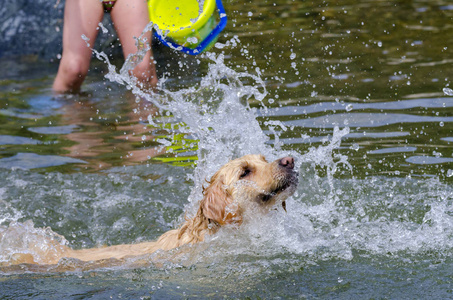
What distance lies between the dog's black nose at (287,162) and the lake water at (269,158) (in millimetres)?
441

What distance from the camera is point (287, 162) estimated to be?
4.67 metres

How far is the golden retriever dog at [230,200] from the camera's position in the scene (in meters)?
4.67

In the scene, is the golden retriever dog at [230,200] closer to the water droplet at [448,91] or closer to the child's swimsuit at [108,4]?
the child's swimsuit at [108,4]

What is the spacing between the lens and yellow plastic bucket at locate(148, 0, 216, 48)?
755cm

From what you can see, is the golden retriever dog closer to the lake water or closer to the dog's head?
the dog's head

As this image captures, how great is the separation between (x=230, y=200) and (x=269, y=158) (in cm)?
149

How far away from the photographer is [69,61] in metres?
7.78

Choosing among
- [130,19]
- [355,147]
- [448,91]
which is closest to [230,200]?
[355,147]

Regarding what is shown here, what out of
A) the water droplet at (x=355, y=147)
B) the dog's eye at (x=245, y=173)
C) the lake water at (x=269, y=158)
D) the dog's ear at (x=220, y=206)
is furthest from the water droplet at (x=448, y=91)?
the dog's ear at (x=220, y=206)

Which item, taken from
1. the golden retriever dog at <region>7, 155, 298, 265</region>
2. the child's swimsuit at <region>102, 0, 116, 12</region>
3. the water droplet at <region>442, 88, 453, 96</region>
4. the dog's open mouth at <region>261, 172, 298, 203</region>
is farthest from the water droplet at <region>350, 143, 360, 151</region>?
the child's swimsuit at <region>102, 0, 116, 12</region>

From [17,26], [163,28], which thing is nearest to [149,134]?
[163,28]

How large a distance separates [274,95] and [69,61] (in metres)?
2.46

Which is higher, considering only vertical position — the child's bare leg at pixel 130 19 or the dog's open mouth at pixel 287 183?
the child's bare leg at pixel 130 19

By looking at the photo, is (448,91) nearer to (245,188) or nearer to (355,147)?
(355,147)
